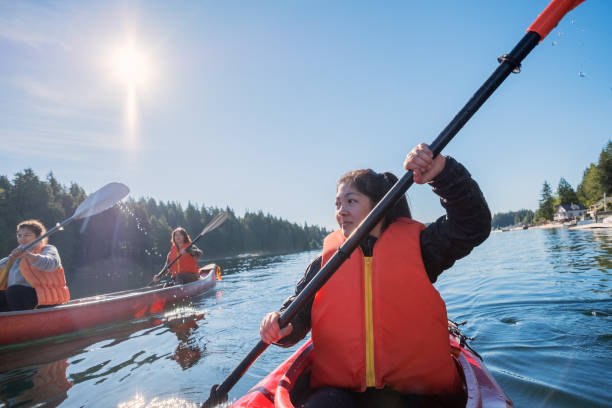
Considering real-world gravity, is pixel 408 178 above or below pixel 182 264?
above

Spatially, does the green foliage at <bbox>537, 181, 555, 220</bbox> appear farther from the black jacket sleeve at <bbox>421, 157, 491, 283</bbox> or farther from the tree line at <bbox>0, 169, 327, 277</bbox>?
the black jacket sleeve at <bbox>421, 157, 491, 283</bbox>

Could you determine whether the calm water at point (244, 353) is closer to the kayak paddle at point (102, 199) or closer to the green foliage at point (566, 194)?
the kayak paddle at point (102, 199)

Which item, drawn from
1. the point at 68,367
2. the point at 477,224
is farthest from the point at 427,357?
the point at 68,367

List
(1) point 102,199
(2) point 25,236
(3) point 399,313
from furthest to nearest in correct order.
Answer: (1) point 102,199
(2) point 25,236
(3) point 399,313

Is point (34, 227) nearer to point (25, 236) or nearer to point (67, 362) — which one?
point (25, 236)

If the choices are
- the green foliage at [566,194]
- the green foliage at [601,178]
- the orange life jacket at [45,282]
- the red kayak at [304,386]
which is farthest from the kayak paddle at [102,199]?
the green foliage at [566,194]

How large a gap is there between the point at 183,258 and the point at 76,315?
4186mm

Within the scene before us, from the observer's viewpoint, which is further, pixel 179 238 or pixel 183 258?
pixel 183 258

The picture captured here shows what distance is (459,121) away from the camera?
1.79 meters

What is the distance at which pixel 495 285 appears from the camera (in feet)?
27.1

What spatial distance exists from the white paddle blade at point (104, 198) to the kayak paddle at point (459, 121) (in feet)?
23.6

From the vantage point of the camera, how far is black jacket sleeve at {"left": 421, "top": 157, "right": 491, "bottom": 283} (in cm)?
194

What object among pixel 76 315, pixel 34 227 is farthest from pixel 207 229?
pixel 34 227

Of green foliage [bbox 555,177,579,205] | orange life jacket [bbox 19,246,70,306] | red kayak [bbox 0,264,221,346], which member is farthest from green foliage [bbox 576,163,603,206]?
orange life jacket [bbox 19,246,70,306]
